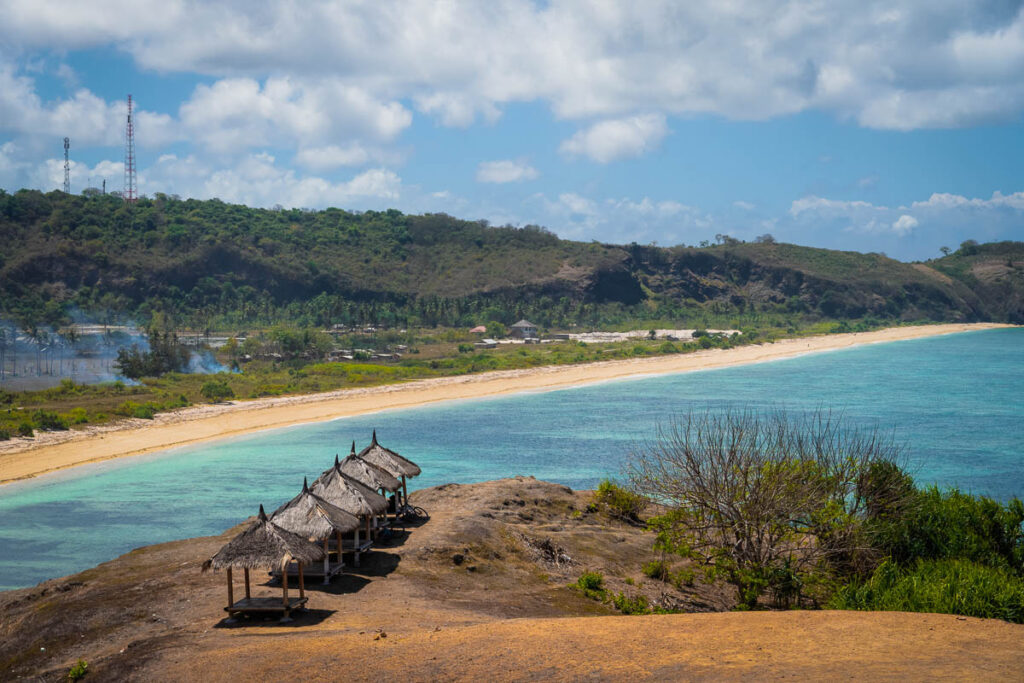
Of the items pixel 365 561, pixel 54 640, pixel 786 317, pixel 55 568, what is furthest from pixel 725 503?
pixel 786 317

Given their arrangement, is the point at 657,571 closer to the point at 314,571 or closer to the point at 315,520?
the point at 314,571

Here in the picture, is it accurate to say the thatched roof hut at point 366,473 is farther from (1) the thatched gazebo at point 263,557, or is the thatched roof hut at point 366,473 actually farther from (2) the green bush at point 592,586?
(2) the green bush at point 592,586

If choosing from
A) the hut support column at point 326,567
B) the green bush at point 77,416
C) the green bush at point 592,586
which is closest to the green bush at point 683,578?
the green bush at point 592,586

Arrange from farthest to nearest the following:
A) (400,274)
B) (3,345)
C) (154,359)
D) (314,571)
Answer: (400,274), (3,345), (154,359), (314,571)

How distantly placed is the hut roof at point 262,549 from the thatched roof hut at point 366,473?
437 centimetres

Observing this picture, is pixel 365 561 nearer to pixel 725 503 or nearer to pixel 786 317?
pixel 725 503

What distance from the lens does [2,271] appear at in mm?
77562

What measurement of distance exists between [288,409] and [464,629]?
37041 mm

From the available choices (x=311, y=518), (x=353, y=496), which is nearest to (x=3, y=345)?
(x=353, y=496)

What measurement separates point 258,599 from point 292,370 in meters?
48.0

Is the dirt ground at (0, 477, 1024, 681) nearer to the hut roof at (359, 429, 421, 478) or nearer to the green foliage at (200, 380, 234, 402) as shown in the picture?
the hut roof at (359, 429, 421, 478)

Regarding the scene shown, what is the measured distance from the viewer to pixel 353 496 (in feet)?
55.9

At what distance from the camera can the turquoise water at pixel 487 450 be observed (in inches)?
979

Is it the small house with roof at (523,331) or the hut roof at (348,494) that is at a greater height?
the small house with roof at (523,331)
